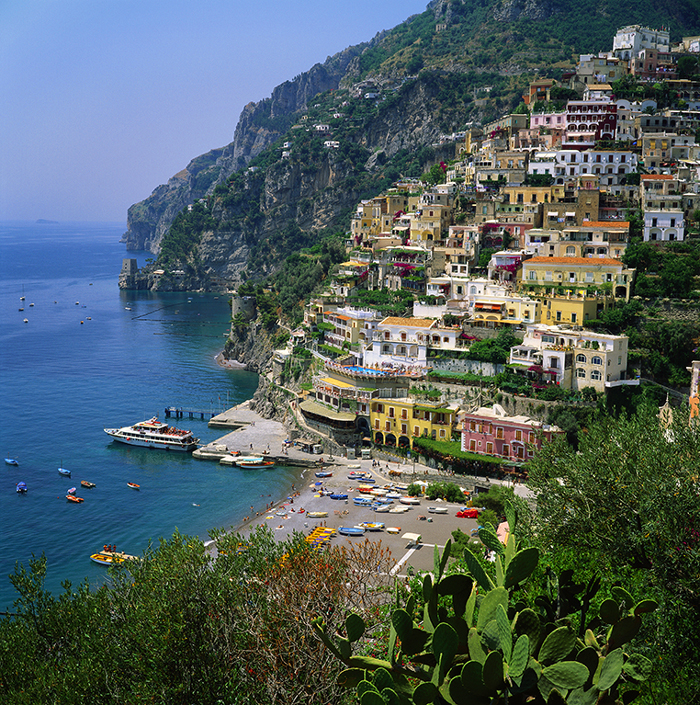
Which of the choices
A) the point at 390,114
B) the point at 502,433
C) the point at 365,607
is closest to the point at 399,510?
the point at 502,433

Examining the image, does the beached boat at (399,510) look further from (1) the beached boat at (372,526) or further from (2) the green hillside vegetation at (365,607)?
(2) the green hillside vegetation at (365,607)

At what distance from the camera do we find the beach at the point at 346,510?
3139 cm

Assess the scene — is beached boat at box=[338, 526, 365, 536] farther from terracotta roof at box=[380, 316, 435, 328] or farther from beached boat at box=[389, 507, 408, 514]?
terracotta roof at box=[380, 316, 435, 328]

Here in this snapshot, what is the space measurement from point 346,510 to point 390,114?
8534cm

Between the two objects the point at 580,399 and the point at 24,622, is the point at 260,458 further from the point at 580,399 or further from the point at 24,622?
the point at 24,622

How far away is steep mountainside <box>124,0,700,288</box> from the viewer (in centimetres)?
9919

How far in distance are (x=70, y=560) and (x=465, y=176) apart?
4629cm

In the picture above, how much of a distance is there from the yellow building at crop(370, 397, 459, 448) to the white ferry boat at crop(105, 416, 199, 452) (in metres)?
12.7

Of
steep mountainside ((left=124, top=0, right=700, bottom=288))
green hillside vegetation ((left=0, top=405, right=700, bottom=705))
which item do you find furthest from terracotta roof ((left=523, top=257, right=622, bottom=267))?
steep mountainside ((left=124, top=0, right=700, bottom=288))

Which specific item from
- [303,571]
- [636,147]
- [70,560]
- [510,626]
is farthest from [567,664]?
[636,147]

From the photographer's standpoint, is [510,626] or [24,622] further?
[24,622]

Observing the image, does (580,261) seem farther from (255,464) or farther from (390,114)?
(390,114)

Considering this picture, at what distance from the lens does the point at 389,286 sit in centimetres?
5641

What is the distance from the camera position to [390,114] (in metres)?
111
